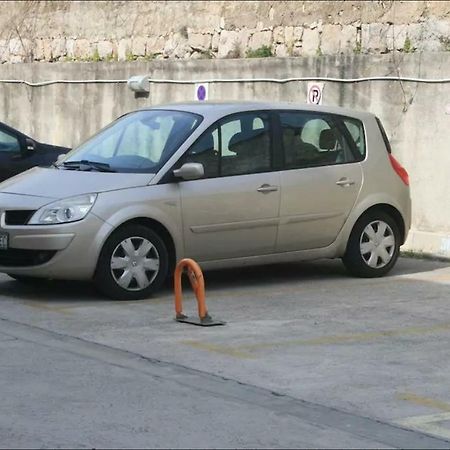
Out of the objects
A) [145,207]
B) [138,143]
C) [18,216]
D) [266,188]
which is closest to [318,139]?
[266,188]

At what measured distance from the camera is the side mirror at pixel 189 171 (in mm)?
10312

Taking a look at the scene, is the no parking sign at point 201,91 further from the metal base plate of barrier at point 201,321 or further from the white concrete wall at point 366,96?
the metal base plate of barrier at point 201,321

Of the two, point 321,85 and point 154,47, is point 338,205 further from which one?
point 154,47

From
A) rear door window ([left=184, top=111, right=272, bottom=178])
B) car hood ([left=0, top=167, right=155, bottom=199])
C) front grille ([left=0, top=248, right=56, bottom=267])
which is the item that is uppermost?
rear door window ([left=184, top=111, right=272, bottom=178])

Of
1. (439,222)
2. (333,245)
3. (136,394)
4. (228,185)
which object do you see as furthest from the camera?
(439,222)

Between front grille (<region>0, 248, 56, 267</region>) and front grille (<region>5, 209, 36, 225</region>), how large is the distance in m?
0.23

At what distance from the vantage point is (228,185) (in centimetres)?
1067

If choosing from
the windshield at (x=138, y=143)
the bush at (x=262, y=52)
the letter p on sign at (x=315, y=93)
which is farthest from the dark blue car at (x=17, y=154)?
the windshield at (x=138, y=143)

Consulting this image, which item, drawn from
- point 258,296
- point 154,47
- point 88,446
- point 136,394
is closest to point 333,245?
point 258,296

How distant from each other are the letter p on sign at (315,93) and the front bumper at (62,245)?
5.31 metres

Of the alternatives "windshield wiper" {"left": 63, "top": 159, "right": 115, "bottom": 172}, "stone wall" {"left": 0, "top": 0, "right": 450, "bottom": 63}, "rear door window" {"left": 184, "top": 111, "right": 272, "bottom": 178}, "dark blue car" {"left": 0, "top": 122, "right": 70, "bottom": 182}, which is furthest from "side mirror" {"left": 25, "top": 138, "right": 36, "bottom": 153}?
"rear door window" {"left": 184, "top": 111, "right": 272, "bottom": 178}

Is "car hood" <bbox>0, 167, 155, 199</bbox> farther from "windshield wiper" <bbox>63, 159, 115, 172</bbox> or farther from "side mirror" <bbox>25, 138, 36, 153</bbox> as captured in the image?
"side mirror" <bbox>25, 138, 36, 153</bbox>

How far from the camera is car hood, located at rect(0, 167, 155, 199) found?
1019 centimetres

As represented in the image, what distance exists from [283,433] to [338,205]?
5.22m
